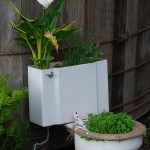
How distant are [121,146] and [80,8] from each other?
1.20 meters

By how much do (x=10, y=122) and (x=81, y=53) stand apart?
2.54ft

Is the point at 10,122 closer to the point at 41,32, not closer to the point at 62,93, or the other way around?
the point at 62,93

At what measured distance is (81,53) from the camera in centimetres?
395

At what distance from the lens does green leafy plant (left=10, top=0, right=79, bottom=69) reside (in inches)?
140

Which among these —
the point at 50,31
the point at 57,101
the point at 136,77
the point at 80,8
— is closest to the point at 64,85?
the point at 57,101

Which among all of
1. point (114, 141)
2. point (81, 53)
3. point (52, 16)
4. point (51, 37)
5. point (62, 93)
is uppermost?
point (52, 16)

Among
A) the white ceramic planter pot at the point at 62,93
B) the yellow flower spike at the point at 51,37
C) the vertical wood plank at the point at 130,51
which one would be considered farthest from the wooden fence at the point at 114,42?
the yellow flower spike at the point at 51,37

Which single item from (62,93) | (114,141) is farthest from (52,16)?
(114,141)

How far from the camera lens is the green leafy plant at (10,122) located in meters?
3.29

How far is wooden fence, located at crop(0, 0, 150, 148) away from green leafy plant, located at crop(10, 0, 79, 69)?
0.09 m

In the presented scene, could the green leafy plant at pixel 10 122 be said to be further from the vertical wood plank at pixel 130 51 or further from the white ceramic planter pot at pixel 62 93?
the vertical wood plank at pixel 130 51

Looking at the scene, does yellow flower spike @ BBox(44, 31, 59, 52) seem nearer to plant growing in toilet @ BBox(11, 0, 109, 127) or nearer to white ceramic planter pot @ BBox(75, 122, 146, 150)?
plant growing in toilet @ BBox(11, 0, 109, 127)

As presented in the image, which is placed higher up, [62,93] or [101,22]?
[101,22]

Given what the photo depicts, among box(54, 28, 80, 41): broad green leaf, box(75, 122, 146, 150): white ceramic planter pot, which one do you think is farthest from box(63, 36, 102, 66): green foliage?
box(75, 122, 146, 150): white ceramic planter pot
